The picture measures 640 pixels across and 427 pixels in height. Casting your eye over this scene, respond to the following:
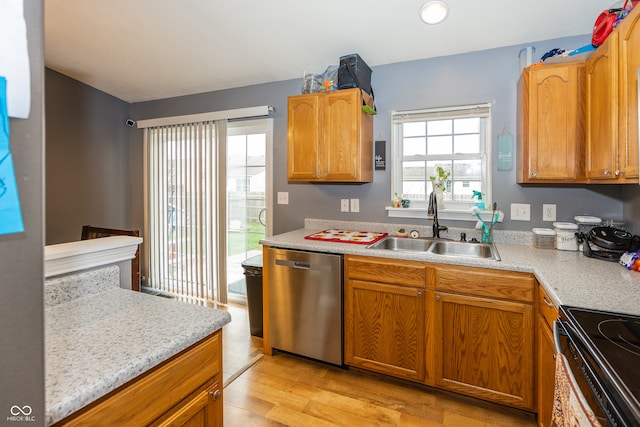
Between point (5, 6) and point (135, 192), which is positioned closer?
point (5, 6)

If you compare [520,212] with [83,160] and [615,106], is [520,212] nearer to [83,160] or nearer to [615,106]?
[615,106]

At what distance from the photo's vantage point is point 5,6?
414 mm

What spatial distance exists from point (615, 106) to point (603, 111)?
0.13 metres

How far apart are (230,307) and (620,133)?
3341 mm

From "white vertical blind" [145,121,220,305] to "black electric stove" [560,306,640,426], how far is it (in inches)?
119

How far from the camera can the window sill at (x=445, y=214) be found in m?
2.39

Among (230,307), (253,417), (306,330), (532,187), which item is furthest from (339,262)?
(230,307)

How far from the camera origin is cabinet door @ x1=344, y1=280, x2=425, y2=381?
1990 millimetres

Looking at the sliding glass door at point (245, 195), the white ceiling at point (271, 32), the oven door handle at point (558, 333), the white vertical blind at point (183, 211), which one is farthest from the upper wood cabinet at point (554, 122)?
the white vertical blind at point (183, 211)

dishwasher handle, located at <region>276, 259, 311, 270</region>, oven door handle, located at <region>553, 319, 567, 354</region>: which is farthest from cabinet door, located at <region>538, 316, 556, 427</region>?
dishwasher handle, located at <region>276, 259, 311, 270</region>

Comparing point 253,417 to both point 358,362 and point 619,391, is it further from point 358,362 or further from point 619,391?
point 619,391

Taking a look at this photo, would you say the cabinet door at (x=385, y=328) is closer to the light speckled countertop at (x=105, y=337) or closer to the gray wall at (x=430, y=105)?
the gray wall at (x=430, y=105)

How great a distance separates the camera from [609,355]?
33.7 inches

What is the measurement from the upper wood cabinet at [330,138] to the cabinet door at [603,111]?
4.53 ft
